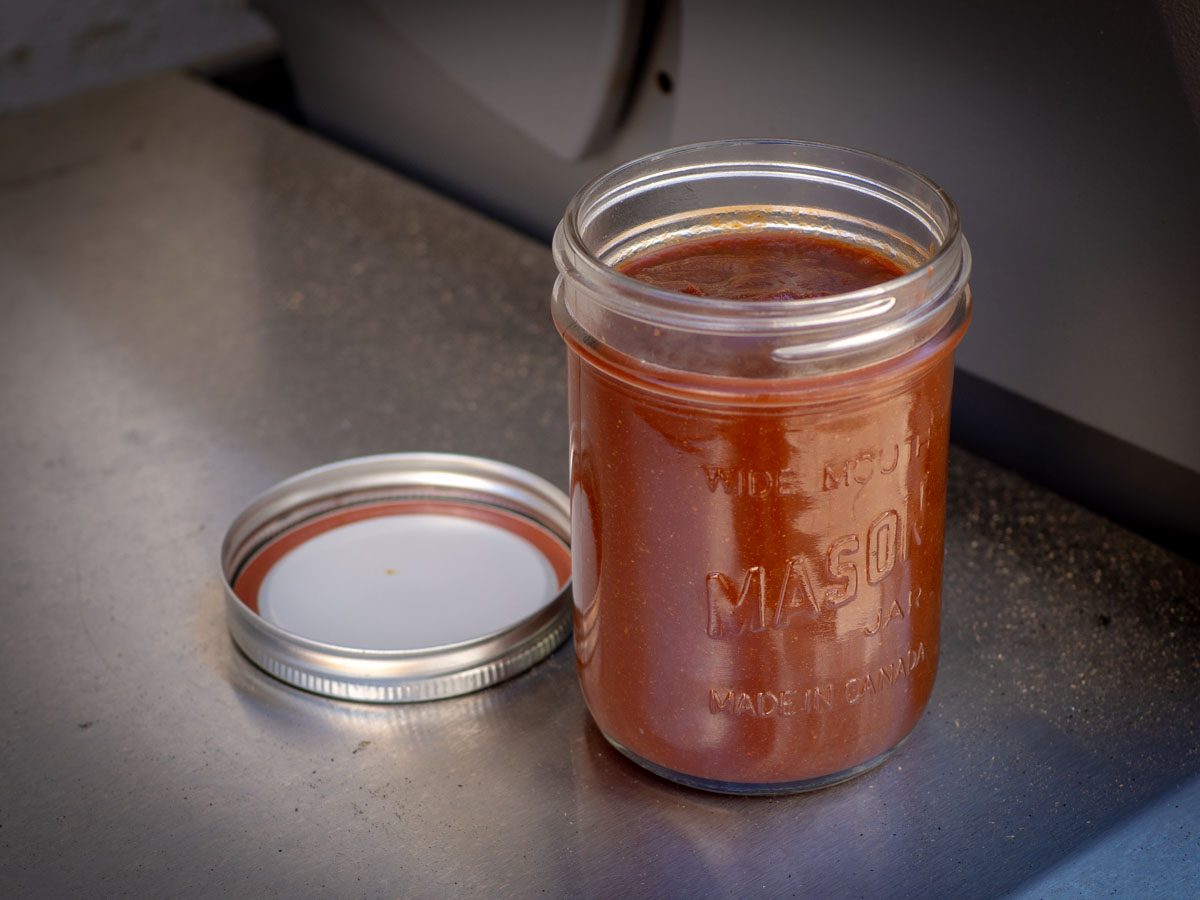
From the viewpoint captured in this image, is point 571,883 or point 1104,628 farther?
point 1104,628

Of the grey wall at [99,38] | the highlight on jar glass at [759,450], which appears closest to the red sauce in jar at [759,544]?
the highlight on jar glass at [759,450]

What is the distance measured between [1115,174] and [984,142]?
0.25 ft

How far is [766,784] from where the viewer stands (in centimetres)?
54

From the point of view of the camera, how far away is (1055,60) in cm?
63

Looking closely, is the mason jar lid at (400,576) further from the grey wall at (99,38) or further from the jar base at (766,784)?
the grey wall at (99,38)

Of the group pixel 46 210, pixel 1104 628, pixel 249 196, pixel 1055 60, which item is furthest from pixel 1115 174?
pixel 46 210

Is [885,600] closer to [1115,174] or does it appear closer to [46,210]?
[1115,174]

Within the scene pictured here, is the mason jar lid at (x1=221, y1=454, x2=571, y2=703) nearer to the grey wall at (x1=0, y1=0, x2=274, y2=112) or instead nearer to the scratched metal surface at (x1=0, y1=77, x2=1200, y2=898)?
the scratched metal surface at (x1=0, y1=77, x2=1200, y2=898)

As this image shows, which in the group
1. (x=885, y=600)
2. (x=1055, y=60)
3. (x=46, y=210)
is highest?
(x=1055, y=60)

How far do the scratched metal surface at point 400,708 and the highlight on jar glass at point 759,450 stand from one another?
41 millimetres

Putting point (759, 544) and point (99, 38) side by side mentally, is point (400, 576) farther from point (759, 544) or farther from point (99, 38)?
point (99, 38)

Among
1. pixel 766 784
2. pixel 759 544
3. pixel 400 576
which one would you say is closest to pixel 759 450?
pixel 759 544

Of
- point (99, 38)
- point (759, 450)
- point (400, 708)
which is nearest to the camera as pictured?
point (759, 450)

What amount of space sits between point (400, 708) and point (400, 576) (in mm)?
82
